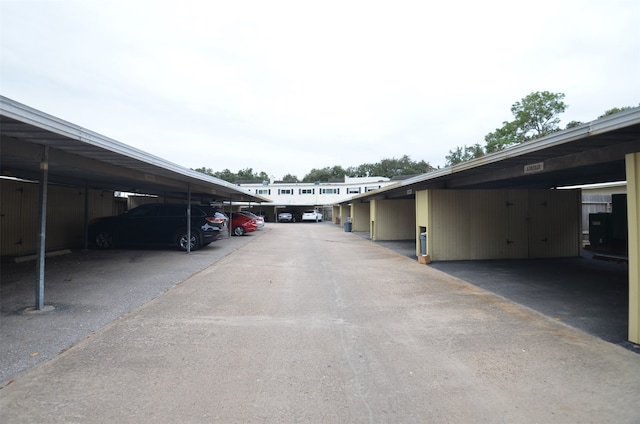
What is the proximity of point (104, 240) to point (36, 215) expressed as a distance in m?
2.16

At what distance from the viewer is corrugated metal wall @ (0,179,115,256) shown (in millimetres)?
10406

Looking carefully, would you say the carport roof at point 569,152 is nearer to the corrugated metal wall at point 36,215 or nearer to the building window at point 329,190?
the corrugated metal wall at point 36,215

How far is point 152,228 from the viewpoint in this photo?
13258 mm

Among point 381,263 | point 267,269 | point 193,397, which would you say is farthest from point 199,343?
point 381,263

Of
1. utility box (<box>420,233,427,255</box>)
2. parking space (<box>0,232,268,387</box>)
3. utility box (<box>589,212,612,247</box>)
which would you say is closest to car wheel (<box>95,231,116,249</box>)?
parking space (<box>0,232,268,387</box>)

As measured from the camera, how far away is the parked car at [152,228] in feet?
43.1

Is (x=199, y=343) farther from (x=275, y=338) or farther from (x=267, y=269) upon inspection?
(x=267, y=269)

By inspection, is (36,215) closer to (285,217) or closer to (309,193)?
(285,217)

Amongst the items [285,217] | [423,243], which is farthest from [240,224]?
[285,217]

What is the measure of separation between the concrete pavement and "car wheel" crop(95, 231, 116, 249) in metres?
8.30

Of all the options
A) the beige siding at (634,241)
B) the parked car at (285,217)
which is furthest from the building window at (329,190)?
the beige siding at (634,241)

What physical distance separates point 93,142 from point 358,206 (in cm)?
2392

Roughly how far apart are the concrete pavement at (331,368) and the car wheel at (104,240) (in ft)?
27.2

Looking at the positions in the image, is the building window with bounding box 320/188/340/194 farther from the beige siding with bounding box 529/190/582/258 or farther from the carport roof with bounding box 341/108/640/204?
the carport roof with bounding box 341/108/640/204
